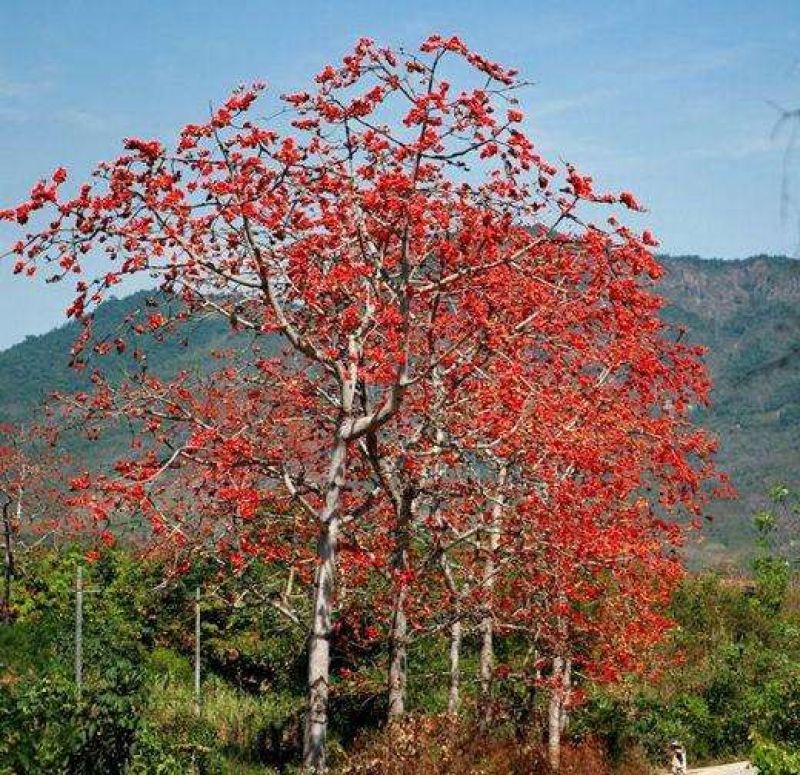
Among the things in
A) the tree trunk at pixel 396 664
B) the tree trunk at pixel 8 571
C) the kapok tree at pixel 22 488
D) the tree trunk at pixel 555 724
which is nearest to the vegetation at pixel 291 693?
the tree trunk at pixel 555 724

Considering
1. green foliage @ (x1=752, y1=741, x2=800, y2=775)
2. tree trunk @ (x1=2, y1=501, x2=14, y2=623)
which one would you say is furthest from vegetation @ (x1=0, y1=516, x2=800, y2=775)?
tree trunk @ (x1=2, y1=501, x2=14, y2=623)

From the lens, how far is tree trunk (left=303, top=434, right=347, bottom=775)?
41.1 feet

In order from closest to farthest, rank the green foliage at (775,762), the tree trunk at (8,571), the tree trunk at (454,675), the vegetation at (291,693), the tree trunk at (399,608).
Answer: the vegetation at (291,693)
the tree trunk at (399,608)
the green foliage at (775,762)
the tree trunk at (454,675)
the tree trunk at (8,571)

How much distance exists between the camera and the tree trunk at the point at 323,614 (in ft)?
41.1

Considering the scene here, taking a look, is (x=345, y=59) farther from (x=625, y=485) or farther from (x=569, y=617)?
(x=569, y=617)

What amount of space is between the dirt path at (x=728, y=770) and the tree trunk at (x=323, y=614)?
37.0 ft

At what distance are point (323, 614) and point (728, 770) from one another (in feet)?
43.2

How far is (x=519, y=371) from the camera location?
14.0 meters

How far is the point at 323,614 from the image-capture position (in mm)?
12586

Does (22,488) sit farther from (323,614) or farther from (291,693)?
A: (323,614)

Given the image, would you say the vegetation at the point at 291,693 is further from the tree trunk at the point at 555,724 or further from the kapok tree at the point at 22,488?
the kapok tree at the point at 22,488

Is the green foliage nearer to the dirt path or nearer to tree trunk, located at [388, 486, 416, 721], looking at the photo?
tree trunk, located at [388, 486, 416, 721]

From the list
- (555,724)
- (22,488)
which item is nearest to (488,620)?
(555,724)

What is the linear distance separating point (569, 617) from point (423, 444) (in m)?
4.19
